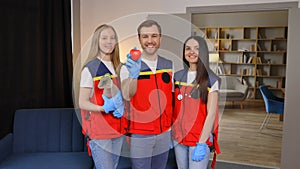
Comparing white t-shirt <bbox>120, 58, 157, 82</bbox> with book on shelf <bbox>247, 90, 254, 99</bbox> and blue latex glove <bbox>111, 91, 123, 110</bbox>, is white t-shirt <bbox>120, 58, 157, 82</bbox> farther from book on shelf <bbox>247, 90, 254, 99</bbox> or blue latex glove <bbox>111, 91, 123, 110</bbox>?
book on shelf <bbox>247, 90, 254, 99</bbox>

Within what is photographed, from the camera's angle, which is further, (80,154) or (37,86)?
(37,86)

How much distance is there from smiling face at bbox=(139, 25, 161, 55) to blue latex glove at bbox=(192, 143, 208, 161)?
2.10 ft

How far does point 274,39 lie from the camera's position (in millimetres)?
7773

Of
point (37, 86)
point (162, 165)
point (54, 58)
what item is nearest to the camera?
point (162, 165)

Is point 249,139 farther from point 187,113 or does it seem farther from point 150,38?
point 150,38

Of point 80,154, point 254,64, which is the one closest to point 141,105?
point 80,154

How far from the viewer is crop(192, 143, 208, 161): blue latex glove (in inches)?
70.5

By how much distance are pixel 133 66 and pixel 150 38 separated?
187 millimetres

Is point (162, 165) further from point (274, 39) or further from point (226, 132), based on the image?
point (274, 39)

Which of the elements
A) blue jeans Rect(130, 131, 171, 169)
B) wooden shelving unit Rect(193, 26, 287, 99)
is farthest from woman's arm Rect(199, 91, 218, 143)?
wooden shelving unit Rect(193, 26, 287, 99)

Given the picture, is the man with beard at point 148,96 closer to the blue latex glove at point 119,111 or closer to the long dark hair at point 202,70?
the blue latex glove at point 119,111

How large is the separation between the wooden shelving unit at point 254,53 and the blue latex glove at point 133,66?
6383 millimetres

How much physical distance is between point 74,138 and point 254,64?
6.42 metres

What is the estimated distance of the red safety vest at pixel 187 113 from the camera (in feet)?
5.91
